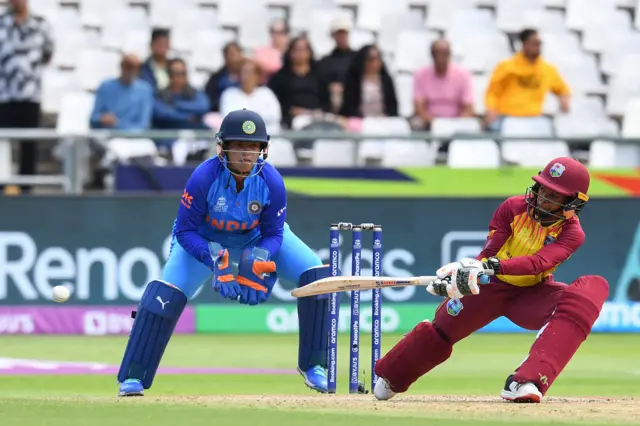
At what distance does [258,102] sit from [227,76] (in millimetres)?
920

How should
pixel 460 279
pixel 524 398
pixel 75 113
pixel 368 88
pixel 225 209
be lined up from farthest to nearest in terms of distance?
pixel 75 113 → pixel 368 88 → pixel 225 209 → pixel 524 398 → pixel 460 279

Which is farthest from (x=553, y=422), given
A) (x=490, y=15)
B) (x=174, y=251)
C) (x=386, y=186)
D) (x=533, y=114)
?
(x=490, y=15)

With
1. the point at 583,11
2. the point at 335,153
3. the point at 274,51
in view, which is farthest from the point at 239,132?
the point at 583,11

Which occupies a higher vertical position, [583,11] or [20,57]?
[583,11]

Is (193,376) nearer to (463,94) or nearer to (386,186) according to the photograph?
(386,186)

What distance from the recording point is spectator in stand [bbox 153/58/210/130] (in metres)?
15.3

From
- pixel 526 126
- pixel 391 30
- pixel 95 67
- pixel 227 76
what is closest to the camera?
pixel 526 126

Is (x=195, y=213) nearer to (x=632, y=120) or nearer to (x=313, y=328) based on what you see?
(x=313, y=328)

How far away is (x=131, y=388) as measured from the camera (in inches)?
345

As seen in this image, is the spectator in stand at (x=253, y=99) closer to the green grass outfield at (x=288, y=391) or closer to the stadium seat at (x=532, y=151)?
the stadium seat at (x=532, y=151)

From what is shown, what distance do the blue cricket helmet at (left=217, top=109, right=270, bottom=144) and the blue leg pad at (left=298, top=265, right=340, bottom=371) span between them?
1.00 meters

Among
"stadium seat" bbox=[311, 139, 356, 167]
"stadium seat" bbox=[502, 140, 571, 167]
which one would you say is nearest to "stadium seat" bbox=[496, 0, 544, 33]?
"stadium seat" bbox=[502, 140, 571, 167]

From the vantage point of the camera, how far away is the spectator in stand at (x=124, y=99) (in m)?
15.1

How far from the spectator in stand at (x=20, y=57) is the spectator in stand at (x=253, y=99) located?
1.94 meters
